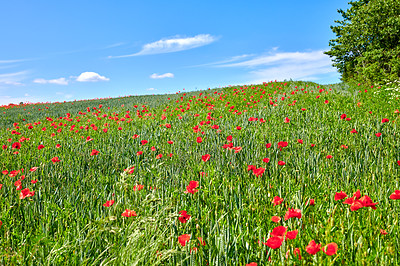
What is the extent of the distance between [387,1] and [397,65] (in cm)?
648

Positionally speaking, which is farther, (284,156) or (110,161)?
(110,161)

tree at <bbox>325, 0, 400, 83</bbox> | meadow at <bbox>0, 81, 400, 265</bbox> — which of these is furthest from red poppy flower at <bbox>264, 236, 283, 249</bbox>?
tree at <bbox>325, 0, 400, 83</bbox>

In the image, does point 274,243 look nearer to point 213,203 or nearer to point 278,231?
point 278,231

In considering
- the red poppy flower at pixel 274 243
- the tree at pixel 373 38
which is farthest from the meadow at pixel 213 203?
the tree at pixel 373 38

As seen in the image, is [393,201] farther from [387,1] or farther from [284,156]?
[387,1]

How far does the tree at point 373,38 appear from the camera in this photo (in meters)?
26.9

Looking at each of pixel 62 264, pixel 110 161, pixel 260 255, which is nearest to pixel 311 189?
pixel 260 255

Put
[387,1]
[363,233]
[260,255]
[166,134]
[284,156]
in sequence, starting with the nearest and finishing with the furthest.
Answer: [260,255]
[363,233]
[284,156]
[166,134]
[387,1]

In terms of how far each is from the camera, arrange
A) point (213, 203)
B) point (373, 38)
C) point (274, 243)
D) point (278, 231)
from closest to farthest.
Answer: point (274, 243)
point (278, 231)
point (213, 203)
point (373, 38)

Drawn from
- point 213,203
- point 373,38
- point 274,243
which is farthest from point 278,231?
point 373,38

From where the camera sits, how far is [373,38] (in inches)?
1224

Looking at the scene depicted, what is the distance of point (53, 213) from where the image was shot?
2451 millimetres

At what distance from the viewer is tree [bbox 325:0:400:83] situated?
26906 mm

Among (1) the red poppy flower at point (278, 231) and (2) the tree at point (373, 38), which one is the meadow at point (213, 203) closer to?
(1) the red poppy flower at point (278, 231)
